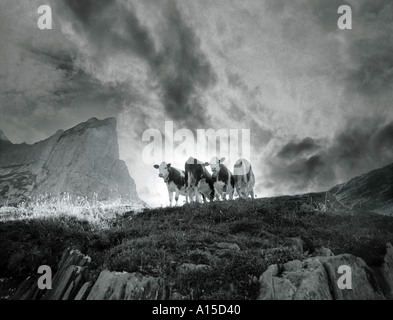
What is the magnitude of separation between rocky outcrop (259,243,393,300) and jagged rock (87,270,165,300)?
98.0 inches

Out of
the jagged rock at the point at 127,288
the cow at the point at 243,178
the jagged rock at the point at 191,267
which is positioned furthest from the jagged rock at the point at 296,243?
the cow at the point at 243,178

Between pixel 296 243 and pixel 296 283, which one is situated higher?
pixel 296 243

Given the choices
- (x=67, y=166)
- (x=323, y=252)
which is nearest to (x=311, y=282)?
(x=323, y=252)

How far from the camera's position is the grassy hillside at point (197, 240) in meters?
7.56

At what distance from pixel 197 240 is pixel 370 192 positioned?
51.7ft

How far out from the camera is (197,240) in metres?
10.1

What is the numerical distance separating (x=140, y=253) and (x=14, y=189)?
177m

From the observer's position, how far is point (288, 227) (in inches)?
489

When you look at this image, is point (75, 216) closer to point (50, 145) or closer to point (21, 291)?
point (21, 291)

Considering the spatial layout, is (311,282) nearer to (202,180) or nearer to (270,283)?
(270,283)

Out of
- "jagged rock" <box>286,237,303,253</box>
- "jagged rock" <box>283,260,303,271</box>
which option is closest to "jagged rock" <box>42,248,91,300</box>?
"jagged rock" <box>283,260,303,271</box>

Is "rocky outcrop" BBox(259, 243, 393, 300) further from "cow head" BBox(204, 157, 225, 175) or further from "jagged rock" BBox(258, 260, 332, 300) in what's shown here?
"cow head" BBox(204, 157, 225, 175)
